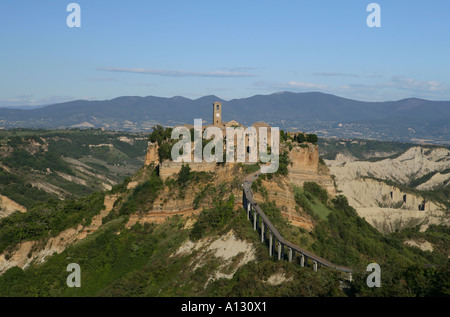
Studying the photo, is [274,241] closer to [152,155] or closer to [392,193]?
[152,155]

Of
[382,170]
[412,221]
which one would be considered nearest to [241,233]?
[412,221]

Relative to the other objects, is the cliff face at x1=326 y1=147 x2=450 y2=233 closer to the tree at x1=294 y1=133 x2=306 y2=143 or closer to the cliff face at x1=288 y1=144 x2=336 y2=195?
the tree at x1=294 y1=133 x2=306 y2=143

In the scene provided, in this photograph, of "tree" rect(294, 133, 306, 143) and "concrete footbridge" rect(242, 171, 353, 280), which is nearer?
"concrete footbridge" rect(242, 171, 353, 280)

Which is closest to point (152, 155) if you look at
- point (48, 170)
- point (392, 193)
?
point (392, 193)

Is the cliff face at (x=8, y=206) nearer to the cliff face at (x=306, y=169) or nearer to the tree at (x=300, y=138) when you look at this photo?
the tree at (x=300, y=138)

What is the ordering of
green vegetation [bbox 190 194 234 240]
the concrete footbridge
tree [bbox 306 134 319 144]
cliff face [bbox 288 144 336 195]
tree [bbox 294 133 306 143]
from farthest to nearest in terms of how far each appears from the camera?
1. tree [bbox 306 134 319 144]
2. tree [bbox 294 133 306 143]
3. cliff face [bbox 288 144 336 195]
4. green vegetation [bbox 190 194 234 240]
5. the concrete footbridge

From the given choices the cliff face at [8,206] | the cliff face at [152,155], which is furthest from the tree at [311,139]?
the cliff face at [8,206]

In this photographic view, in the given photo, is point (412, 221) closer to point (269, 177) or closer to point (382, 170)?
point (269, 177)

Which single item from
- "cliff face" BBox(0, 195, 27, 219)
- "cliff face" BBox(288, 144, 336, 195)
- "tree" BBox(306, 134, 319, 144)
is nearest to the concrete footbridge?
"cliff face" BBox(288, 144, 336, 195)

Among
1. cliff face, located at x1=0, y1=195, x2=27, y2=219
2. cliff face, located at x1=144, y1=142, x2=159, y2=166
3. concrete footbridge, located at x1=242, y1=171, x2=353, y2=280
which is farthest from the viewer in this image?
cliff face, located at x1=0, y1=195, x2=27, y2=219
